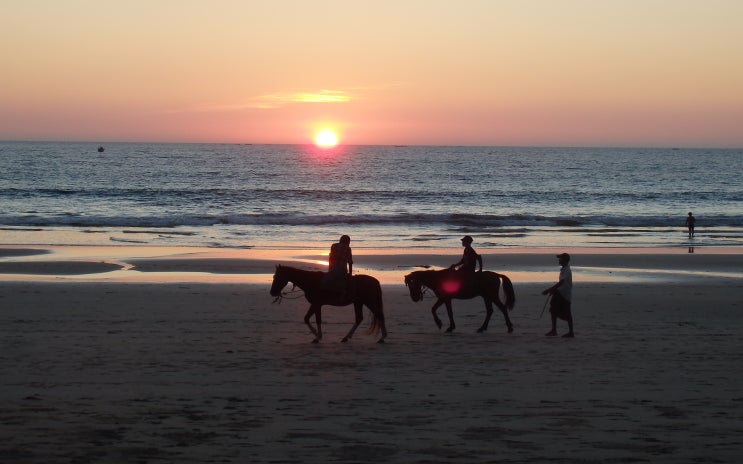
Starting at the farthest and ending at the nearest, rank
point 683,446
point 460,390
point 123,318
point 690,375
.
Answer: point 123,318
point 690,375
point 460,390
point 683,446

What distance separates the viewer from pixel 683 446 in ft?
23.0

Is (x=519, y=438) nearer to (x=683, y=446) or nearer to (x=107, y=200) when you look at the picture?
(x=683, y=446)

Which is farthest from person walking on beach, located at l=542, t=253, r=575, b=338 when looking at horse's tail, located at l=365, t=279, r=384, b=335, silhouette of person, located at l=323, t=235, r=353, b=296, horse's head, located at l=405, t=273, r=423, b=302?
silhouette of person, located at l=323, t=235, r=353, b=296

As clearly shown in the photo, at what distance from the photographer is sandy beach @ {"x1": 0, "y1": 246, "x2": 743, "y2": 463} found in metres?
7.00

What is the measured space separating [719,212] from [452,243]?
2743cm

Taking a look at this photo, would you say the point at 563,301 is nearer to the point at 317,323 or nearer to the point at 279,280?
the point at 317,323

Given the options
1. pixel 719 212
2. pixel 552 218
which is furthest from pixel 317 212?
pixel 719 212

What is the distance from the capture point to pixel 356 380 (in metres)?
9.58

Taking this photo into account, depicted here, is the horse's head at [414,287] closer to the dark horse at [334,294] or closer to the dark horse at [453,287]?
the dark horse at [453,287]

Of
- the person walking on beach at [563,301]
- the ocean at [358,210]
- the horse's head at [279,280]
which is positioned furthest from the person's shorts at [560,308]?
the ocean at [358,210]

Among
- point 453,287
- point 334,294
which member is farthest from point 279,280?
point 453,287

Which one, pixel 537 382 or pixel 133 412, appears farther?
pixel 537 382

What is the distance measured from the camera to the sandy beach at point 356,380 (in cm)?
700

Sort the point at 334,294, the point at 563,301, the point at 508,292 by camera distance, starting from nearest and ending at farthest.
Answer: the point at 334,294 < the point at 563,301 < the point at 508,292
